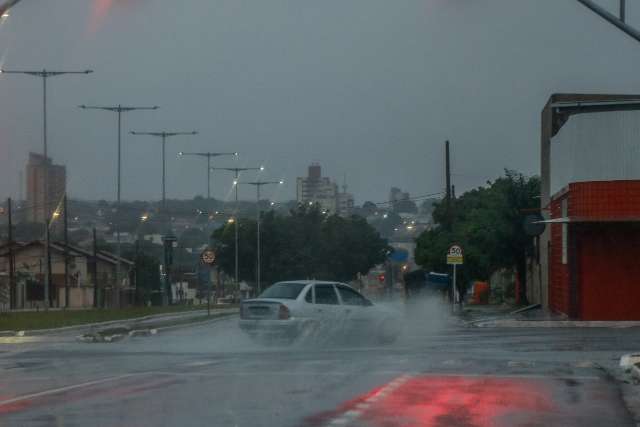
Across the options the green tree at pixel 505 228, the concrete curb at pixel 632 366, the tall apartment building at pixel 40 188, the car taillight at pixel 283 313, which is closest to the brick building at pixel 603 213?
the green tree at pixel 505 228

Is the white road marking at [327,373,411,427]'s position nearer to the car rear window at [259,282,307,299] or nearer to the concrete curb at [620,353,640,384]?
the concrete curb at [620,353,640,384]

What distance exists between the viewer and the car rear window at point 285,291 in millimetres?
25797

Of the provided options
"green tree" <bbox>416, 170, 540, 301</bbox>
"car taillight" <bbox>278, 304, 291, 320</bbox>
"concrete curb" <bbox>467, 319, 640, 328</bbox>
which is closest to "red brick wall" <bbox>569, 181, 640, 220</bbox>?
"concrete curb" <bbox>467, 319, 640, 328</bbox>

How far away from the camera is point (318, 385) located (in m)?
15.6

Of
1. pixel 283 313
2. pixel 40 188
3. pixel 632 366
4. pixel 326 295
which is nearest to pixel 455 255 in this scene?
pixel 326 295

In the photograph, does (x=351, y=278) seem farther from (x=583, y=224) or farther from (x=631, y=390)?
(x=631, y=390)

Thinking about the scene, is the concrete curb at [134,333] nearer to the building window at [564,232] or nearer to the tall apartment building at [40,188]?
the building window at [564,232]

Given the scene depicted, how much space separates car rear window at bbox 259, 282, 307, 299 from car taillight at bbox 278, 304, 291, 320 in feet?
1.94

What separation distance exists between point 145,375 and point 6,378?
87.9 inches

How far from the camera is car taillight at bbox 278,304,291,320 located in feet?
82.1

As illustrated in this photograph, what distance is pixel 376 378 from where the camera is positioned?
1672 centimetres

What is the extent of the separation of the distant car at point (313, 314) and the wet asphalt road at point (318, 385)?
0.50 meters

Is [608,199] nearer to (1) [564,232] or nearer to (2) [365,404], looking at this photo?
(1) [564,232]

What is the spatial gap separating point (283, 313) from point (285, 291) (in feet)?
3.49
